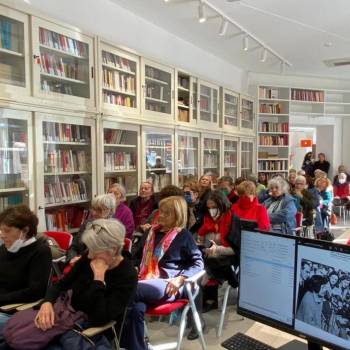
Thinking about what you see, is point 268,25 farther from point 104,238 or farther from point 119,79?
point 104,238

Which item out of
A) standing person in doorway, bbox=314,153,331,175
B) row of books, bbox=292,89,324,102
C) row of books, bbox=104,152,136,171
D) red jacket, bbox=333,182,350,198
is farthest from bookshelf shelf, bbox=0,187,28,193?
standing person in doorway, bbox=314,153,331,175

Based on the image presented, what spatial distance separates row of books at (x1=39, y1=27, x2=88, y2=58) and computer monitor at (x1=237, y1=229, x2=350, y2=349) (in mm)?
3218

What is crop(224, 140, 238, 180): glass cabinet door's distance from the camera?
759cm

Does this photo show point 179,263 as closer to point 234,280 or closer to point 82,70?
point 234,280

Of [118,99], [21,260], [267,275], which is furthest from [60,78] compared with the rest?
[267,275]

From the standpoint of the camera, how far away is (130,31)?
17.6 ft

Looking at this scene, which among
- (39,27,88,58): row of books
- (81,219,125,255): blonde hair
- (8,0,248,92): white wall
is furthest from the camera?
(8,0,248,92): white wall

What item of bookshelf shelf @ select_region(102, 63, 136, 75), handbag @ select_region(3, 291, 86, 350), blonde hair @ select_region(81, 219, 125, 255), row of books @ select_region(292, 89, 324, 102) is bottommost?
handbag @ select_region(3, 291, 86, 350)

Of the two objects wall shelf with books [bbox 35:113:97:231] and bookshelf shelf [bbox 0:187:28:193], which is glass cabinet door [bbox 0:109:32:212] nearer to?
bookshelf shelf [bbox 0:187:28:193]

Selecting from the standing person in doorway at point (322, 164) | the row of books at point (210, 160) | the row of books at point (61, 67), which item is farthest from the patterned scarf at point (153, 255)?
the standing person in doorway at point (322, 164)

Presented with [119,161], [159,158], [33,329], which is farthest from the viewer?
[159,158]

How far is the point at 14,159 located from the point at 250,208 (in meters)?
2.38

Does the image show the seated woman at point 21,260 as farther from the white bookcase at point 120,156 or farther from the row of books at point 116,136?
the row of books at point 116,136

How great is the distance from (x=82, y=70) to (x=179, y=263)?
8.63 ft
